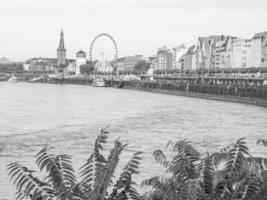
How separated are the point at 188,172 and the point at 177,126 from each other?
31.8 m

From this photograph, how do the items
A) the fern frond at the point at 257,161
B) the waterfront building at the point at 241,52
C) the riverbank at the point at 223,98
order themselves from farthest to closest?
1. the waterfront building at the point at 241,52
2. the riverbank at the point at 223,98
3. the fern frond at the point at 257,161

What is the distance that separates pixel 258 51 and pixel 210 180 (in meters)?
124

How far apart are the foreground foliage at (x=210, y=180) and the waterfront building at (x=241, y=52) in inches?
5141

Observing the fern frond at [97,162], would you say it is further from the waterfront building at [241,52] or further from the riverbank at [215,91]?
the waterfront building at [241,52]

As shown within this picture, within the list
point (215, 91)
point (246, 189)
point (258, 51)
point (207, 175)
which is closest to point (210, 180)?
point (207, 175)

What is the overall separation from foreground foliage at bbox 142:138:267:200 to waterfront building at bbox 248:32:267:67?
119477 millimetres

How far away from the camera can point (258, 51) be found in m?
126

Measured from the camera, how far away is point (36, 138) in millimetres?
27984

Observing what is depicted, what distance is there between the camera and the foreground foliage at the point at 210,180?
4.29 meters

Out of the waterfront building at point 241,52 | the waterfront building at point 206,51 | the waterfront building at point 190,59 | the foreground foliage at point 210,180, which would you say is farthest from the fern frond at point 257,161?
the waterfront building at point 190,59

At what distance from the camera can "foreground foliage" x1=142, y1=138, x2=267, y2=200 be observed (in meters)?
4.29

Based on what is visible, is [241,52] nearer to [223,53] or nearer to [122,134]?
[223,53]

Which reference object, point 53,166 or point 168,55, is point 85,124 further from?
point 168,55

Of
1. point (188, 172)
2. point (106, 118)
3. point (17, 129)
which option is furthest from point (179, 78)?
point (188, 172)
